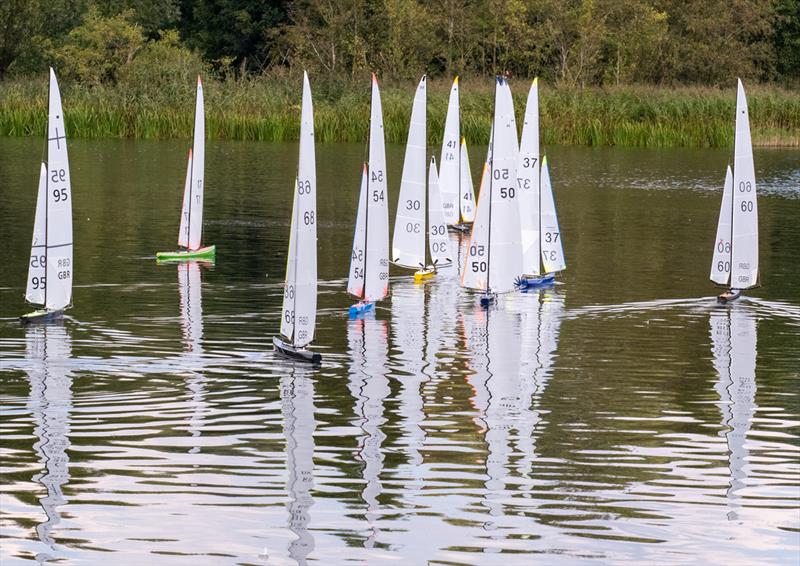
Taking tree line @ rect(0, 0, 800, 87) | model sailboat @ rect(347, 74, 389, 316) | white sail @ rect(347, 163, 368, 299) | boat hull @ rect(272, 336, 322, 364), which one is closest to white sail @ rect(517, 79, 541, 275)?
model sailboat @ rect(347, 74, 389, 316)

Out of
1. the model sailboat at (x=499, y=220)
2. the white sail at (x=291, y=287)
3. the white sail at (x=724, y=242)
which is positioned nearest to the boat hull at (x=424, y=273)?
the model sailboat at (x=499, y=220)

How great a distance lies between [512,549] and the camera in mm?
14898

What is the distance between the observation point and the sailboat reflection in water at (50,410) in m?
15.9

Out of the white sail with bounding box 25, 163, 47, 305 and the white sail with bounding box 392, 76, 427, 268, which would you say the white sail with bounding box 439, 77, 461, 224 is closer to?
the white sail with bounding box 392, 76, 427, 268

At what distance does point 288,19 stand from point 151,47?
43.0 feet

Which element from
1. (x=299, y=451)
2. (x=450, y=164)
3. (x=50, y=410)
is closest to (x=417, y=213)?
(x=450, y=164)

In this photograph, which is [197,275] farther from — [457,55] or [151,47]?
[457,55]

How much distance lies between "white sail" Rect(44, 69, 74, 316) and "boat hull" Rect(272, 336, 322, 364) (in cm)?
441

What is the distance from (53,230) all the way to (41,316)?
5.32ft

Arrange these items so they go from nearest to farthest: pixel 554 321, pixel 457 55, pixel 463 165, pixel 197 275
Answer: pixel 554 321 < pixel 197 275 < pixel 463 165 < pixel 457 55

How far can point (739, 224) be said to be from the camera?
31.0m

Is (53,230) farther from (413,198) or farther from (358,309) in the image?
(413,198)

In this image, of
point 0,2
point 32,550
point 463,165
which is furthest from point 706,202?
point 0,2

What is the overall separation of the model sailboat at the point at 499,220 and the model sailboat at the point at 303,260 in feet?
19.6
